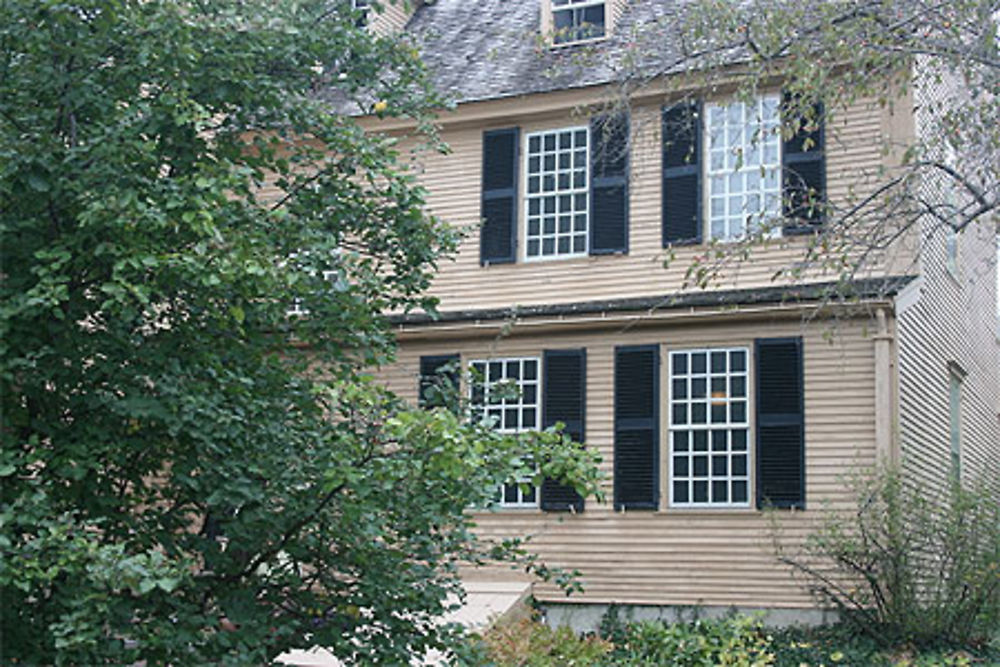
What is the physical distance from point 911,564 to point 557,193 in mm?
6341

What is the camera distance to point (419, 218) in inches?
300

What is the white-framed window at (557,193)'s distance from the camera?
15797mm

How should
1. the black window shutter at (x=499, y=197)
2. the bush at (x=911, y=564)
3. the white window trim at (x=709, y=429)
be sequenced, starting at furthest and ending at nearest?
the black window shutter at (x=499, y=197) < the white window trim at (x=709, y=429) < the bush at (x=911, y=564)

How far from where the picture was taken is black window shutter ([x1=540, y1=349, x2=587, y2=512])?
49.3 feet

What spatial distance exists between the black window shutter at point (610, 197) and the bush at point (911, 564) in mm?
4364

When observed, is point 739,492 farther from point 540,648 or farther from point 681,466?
point 540,648

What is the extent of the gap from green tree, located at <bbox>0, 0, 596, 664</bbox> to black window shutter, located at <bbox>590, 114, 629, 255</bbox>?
850 centimetres

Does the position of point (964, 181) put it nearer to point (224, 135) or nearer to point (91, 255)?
point (224, 135)

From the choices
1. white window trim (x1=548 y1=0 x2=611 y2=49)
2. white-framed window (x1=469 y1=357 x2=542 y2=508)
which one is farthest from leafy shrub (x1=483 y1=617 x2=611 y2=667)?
white window trim (x1=548 y1=0 x2=611 y2=49)

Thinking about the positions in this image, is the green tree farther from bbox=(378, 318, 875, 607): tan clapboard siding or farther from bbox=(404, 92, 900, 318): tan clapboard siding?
bbox=(404, 92, 900, 318): tan clapboard siding

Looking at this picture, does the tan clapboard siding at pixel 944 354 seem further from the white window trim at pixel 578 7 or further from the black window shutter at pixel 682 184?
the white window trim at pixel 578 7

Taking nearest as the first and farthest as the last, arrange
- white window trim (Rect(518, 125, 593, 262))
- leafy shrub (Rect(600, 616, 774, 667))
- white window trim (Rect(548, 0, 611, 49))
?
leafy shrub (Rect(600, 616, 774, 667)), white window trim (Rect(518, 125, 593, 262)), white window trim (Rect(548, 0, 611, 49))

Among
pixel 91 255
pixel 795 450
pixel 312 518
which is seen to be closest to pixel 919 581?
pixel 795 450

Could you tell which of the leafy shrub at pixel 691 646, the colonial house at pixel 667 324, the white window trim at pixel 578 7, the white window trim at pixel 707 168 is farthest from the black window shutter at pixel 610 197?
the leafy shrub at pixel 691 646
